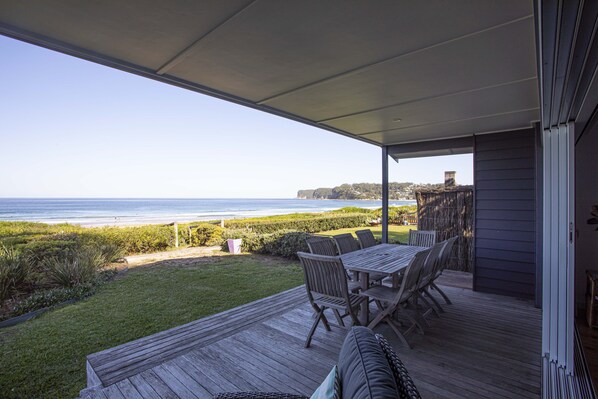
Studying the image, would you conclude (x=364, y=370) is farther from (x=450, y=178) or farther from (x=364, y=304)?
(x=450, y=178)

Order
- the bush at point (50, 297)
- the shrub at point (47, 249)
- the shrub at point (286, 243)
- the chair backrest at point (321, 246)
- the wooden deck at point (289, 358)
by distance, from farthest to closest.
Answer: the shrub at point (286, 243), the shrub at point (47, 249), the bush at point (50, 297), the chair backrest at point (321, 246), the wooden deck at point (289, 358)

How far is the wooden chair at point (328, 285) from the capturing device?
2.62 metres

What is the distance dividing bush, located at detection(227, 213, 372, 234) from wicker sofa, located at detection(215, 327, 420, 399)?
8.96 m

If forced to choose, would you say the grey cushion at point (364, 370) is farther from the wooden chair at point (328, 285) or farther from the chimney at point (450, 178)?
the chimney at point (450, 178)

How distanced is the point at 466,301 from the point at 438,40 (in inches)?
141

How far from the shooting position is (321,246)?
384 centimetres

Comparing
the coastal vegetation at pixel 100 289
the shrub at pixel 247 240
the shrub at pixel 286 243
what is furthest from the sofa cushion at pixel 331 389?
the shrub at pixel 247 240

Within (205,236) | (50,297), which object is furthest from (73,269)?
(205,236)

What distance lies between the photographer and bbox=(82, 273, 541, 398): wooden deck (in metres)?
2.12

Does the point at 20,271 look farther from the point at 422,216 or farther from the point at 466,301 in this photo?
the point at 422,216

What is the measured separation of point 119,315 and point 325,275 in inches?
121

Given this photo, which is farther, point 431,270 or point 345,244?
point 345,244

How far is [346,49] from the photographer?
189cm

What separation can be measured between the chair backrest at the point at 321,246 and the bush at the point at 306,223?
20.2ft
